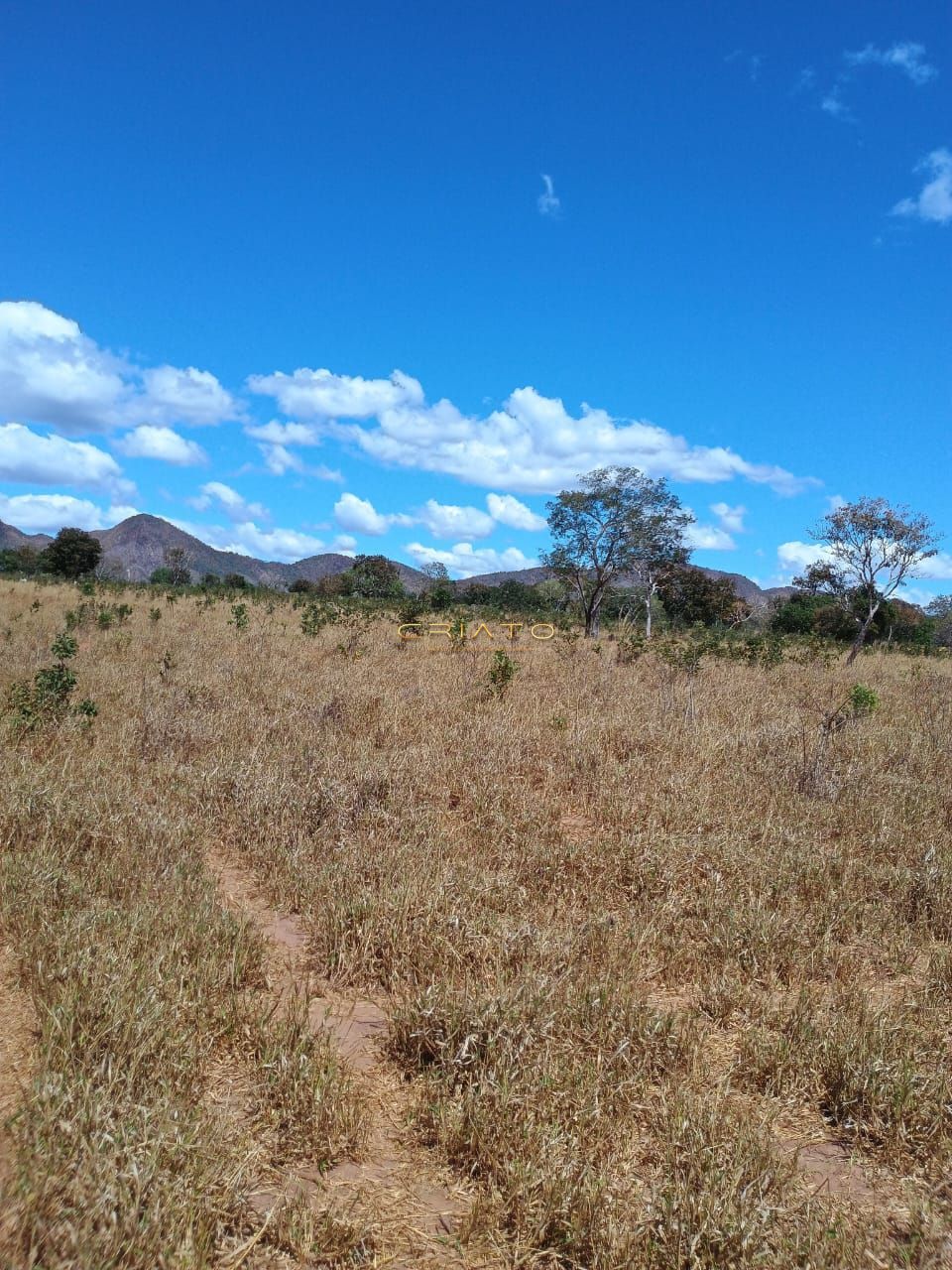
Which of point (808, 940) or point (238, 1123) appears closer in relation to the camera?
point (238, 1123)

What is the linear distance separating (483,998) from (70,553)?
86.4 meters

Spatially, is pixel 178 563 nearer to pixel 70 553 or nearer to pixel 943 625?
pixel 70 553

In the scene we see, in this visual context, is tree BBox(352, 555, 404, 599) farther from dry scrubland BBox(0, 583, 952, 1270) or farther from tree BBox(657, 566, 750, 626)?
dry scrubland BBox(0, 583, 952, 1270)

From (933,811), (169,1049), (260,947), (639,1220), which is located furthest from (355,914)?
→ (933,811)

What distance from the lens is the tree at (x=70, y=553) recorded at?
75.2 meters

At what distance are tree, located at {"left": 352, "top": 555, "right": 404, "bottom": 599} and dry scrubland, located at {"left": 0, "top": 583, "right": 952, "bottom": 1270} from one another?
225ft

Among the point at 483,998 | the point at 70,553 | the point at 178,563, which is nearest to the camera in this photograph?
the point at 483,998

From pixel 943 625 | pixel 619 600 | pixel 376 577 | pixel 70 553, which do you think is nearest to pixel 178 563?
pixel 70 553

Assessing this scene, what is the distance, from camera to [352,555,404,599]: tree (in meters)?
77.5

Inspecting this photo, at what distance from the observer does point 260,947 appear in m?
3.47

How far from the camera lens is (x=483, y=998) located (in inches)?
118

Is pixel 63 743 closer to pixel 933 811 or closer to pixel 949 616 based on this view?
pixel 933 811

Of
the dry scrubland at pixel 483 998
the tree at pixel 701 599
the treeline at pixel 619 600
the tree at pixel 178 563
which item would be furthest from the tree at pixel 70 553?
the dry scrubland at pixel 483 998

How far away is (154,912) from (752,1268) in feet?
9.70
